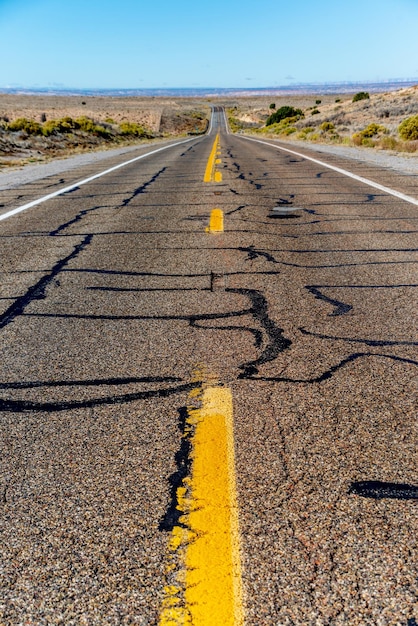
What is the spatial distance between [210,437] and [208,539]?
0.70 m

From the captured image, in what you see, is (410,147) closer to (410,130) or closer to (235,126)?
(410,130)

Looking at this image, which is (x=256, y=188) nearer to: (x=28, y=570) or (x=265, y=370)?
(x=265, y=370)

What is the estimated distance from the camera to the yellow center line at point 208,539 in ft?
5.71

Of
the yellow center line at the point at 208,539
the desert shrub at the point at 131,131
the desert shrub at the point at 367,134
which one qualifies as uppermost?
the desert shrub at the point at 131,131

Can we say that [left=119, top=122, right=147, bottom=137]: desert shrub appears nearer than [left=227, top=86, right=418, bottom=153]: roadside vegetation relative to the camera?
No

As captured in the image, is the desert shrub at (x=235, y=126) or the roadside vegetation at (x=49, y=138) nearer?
the roadside vegetation at (x=49, y=138)

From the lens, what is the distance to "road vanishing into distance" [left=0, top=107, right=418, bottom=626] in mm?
1838

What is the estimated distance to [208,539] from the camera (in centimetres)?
204

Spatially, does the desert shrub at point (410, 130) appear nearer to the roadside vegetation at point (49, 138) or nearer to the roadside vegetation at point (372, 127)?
the roadside vegetation at point (372, 127)

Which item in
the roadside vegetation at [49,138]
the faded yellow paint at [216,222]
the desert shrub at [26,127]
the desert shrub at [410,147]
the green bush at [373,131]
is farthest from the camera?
the desert shrub at [26,127]

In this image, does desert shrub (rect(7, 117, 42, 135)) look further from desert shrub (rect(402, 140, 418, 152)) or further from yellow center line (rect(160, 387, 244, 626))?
yellow center line (rect(160, 387, 244, 626))

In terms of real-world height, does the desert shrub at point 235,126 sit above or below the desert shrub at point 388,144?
above

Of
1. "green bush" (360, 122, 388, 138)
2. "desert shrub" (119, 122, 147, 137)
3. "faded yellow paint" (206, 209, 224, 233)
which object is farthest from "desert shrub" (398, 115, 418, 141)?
"desert shrub" (119, 122, 147, 137)

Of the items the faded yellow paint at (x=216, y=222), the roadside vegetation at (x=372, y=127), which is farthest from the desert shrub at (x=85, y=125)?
the faded yellow paint at (x=216, y=222)
